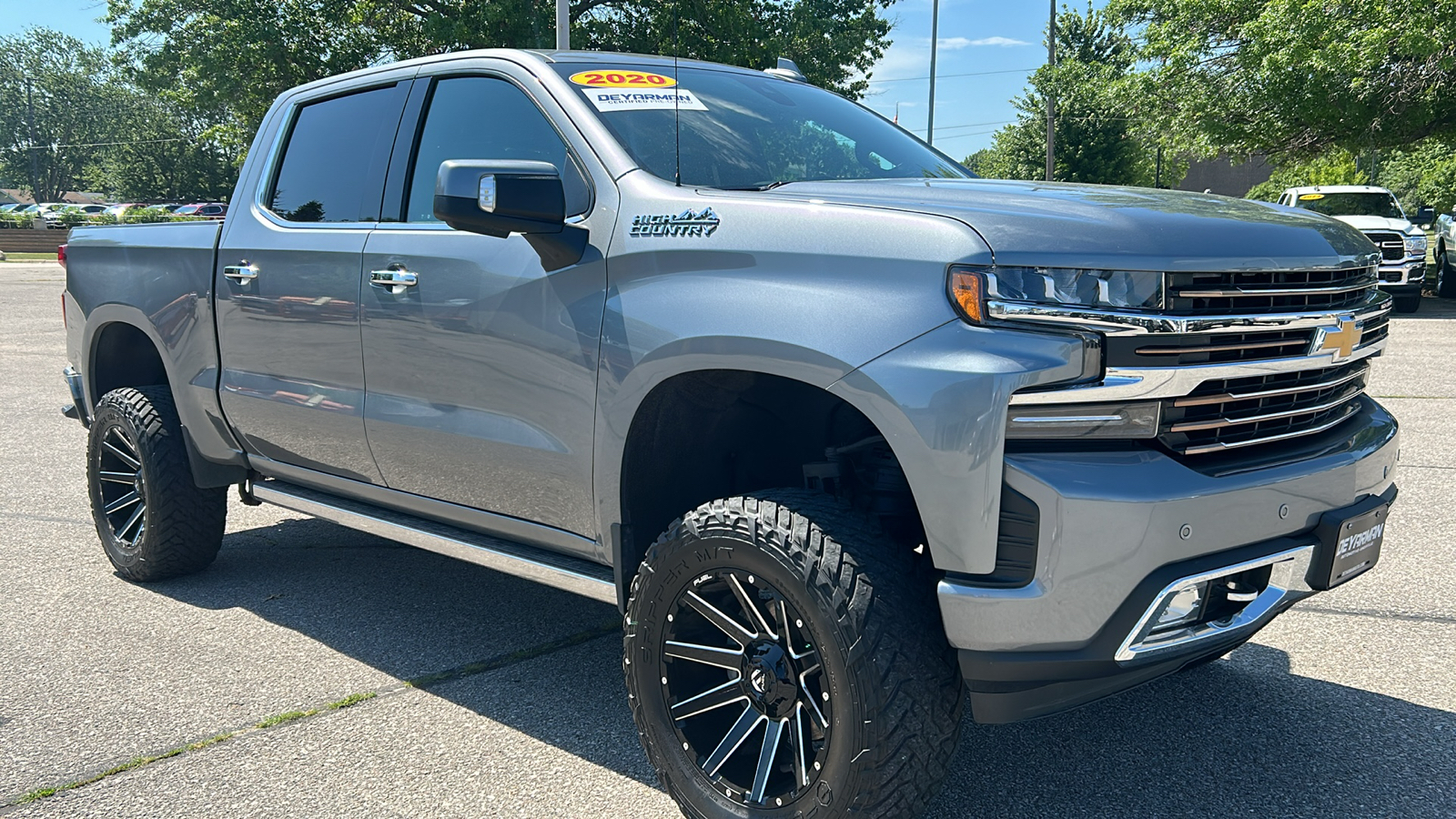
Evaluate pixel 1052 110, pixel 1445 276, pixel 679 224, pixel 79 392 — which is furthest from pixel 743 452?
pixel 1052 110

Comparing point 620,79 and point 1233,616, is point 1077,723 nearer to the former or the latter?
point 1233,616

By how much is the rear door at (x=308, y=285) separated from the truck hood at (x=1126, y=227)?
1.66 metres

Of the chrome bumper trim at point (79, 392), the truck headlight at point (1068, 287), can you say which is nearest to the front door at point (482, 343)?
the truck headlight at point (1068, 287)

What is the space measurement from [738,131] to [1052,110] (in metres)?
37.2

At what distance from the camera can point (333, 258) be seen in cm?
386

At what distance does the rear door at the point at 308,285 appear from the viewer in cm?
385

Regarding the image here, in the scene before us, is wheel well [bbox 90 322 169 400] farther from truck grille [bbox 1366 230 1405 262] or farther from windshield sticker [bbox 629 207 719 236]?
truck grille [bbox 1366 230 1405 262]

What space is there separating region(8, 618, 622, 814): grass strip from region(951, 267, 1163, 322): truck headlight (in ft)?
7.74

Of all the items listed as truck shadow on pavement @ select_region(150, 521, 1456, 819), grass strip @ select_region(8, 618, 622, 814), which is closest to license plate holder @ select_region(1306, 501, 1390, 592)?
truck shadow on pavement @ select_region(150, 521, 1456, 819)

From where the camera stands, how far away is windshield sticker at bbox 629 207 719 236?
2795 millimetres

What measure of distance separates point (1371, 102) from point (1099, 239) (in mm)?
18622

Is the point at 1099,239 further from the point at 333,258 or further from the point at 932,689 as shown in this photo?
the point at 333,258

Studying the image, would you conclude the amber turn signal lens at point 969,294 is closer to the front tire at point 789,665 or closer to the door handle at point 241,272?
the front tire at point 789,665

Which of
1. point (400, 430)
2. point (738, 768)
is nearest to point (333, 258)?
point (400, 430)
